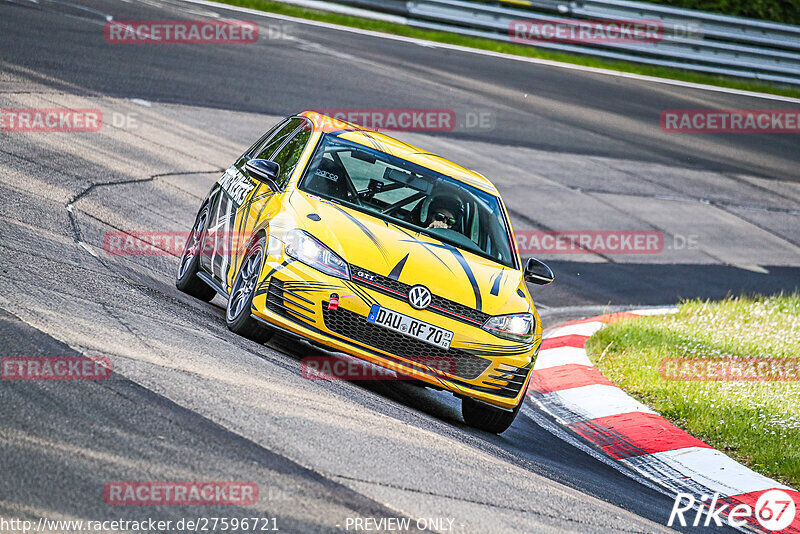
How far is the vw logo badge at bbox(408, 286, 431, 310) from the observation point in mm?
6766

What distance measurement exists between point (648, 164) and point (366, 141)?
1227cm

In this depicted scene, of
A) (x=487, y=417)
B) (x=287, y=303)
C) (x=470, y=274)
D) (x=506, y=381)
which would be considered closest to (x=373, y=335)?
(x=287, y=303)

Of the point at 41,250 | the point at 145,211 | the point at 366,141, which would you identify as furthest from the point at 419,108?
the point at 41,250

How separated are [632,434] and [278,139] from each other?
11.9ft

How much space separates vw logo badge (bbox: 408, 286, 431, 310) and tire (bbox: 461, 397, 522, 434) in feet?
2.78

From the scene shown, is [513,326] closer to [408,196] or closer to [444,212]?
[444,212]

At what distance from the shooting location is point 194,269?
8523mm

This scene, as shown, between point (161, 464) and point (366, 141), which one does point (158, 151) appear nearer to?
point (366, 141)

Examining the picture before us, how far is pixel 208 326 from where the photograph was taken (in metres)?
7.25

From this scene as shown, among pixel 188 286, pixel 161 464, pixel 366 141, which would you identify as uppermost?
pixel 366 141

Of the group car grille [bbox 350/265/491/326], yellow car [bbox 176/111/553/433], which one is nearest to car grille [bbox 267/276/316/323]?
yellow car [bbox 176/111/553/433]

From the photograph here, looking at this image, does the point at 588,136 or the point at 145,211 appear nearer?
the point at 145,211

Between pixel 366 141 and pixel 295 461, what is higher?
pixel 366 141

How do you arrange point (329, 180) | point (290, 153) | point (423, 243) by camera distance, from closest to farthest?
1. point (423, 243)
2. point (329, 180)
3. point (290, 153)
